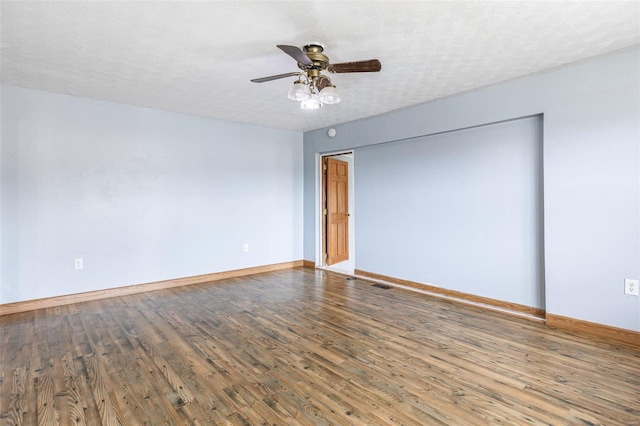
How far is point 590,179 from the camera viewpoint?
286cm

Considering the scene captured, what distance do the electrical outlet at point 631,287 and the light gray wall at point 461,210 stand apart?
0.65 metres

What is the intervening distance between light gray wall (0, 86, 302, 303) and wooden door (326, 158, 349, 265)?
2.76 ft

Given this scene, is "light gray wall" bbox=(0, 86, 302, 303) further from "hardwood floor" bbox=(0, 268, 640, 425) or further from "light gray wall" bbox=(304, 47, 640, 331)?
"light gray wall" bbox=(304, 47, 640, 331)

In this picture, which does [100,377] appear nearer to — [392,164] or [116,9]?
[116,9]

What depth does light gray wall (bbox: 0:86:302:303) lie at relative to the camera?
3549mm

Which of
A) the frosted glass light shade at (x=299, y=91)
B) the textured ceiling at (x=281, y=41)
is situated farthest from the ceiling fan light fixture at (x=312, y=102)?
the textured ceiling at (x=281, y=41)

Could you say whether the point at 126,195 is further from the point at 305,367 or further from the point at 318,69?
the point at 305,367

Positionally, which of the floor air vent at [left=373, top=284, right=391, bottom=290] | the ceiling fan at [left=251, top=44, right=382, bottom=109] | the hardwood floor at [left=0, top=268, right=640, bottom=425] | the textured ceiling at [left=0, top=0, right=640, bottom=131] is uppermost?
the textured ceiling at [left=0, top=0, right=640, bottom=131]

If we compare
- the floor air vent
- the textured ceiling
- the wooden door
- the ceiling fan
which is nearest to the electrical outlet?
the textured ceiling

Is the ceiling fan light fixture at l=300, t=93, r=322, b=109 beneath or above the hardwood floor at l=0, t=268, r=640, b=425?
above

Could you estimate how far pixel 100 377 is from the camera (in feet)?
7.26

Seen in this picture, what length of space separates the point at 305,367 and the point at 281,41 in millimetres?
2445

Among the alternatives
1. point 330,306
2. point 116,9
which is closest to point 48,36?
point 116,9

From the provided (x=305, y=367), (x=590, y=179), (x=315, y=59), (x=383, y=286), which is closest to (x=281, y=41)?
(x=315, y=59)
